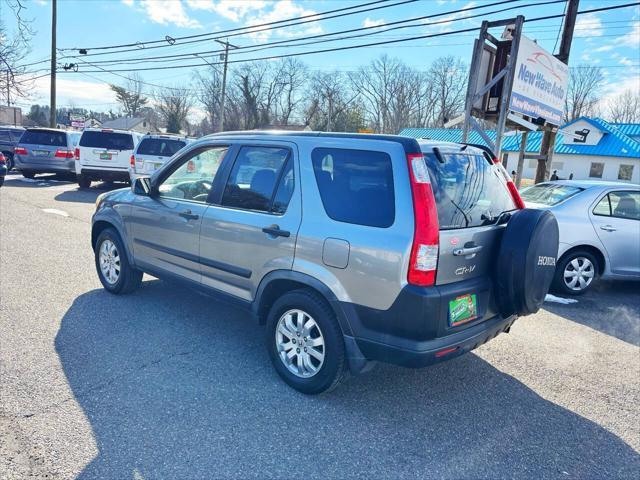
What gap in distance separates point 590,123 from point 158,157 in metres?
37.0

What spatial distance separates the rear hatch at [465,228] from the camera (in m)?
2.90

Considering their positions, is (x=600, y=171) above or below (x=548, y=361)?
above

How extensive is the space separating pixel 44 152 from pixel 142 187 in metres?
13.0

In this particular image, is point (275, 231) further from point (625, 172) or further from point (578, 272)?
point (625, 172)

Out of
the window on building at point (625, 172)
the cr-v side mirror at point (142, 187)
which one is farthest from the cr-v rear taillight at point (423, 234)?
the window on building at point (625, 172)

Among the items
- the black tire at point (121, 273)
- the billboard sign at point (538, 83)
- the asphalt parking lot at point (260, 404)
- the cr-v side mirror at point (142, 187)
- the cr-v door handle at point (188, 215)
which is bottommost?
the asphalt parking lot at point (260, 404)

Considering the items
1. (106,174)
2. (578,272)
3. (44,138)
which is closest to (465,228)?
(578,272)

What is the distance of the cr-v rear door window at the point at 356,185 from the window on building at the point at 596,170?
41240 millimetres

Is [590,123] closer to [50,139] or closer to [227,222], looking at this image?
[50,139]

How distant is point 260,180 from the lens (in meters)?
3.64

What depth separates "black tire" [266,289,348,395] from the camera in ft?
10.2

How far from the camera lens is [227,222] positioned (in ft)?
12.3

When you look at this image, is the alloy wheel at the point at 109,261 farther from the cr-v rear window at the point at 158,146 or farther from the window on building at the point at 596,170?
the window on building at the point at 596,170

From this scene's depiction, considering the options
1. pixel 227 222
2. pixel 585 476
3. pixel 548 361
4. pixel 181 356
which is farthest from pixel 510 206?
pixel 181 356
